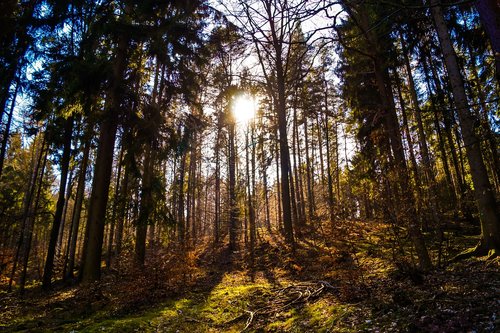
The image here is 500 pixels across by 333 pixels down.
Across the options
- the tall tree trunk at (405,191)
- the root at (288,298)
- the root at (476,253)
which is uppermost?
the tall tree trunk at (405,191)

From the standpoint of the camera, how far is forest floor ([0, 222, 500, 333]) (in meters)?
4.56

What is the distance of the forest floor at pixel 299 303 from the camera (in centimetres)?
456

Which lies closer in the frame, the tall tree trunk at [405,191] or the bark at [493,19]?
the bark at [493,19]

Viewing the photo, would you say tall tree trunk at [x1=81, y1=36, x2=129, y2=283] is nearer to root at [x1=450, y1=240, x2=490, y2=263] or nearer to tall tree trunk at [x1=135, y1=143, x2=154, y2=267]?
tall tree trunk at [x1=135, y1=143, x2=154, y2=267]

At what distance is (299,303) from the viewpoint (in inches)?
274

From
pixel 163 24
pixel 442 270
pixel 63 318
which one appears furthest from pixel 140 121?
pixel 442 270

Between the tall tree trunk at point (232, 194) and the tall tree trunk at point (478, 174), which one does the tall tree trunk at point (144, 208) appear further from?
the tall tree trunk at point (478, 174)

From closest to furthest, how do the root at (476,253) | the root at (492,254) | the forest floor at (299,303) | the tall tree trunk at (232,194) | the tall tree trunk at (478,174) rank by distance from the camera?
the forest floor at (299,303) → the root at (492,254) → the tall tree trunk at (478,174) → the root at (476,253) → the tall tree trunk at (232,194)

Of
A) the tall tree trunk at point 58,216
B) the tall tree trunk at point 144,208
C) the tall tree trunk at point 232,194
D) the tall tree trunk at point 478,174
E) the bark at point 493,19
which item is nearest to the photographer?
the bark at point 493,19

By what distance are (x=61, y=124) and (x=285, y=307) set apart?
12545 millimetres

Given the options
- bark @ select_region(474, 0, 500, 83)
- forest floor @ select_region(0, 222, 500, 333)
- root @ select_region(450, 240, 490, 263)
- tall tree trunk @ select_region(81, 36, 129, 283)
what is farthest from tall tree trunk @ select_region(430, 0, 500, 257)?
tall tree trunk @ select_region(81, 36, 129, 283)

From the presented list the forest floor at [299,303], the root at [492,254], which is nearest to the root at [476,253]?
the root at [492,254]

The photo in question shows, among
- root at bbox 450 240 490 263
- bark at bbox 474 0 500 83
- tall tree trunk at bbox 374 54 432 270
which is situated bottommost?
root at bbox 450 240 490 263

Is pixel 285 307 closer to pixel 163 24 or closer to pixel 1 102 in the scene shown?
pixel 163 24
